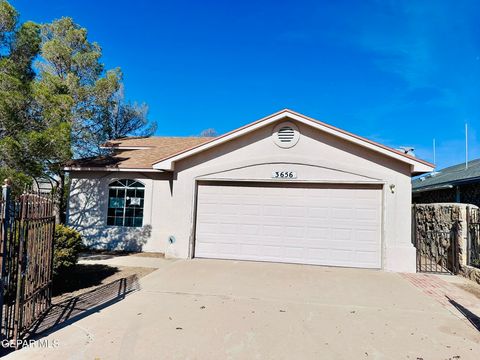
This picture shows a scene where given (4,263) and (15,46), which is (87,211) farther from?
(4,263)

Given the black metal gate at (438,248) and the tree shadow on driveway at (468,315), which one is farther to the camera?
the black metal gate at (438,248)

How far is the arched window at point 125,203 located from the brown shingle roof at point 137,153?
75 centimetres

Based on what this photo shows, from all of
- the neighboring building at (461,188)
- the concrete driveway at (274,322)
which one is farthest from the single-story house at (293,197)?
the neighboring building at (461,188)

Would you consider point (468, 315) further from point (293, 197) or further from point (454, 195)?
point (454, 195)

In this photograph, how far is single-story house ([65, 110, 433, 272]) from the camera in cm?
945

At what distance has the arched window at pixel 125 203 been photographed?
12.1 meters

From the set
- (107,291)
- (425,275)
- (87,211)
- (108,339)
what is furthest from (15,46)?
(425,275)

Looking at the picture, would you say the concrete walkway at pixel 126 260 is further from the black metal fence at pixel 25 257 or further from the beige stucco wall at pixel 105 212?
the black metal fence at pixel 25 257

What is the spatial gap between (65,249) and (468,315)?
8.06 metres

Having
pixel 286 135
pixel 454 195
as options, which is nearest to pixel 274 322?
pixel 286 135

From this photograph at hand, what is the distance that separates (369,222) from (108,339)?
25.5 ft

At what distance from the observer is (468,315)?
5574mm

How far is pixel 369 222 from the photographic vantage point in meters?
9.59

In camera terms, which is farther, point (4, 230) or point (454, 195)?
point (454, 195)
